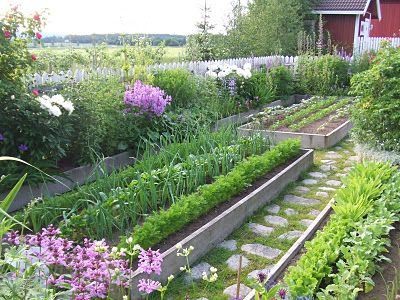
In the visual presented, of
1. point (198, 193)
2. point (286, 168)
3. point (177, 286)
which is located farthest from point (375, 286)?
point (286, 168)

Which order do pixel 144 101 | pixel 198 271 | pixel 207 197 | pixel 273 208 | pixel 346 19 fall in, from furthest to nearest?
pixel 346 19 → pixel 144 101 → pixel 273 208 → pixel 207 197 → pixel 198 271

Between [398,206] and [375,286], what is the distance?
4.05ft

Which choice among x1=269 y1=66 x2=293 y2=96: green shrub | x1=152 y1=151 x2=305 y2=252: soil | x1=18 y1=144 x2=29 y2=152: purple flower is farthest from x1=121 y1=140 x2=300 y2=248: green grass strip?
x1=269 y1=66 x2=293 y2=96: green shrub

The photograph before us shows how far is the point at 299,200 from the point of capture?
568cm

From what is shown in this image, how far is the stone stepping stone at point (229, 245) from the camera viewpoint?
441 cm

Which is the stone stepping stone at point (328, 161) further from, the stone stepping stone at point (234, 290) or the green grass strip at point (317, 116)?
the stone stepping stone at point (234, 290)

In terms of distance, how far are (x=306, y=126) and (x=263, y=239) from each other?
4.92 metres

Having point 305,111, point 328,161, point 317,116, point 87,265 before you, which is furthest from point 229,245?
point 305,111

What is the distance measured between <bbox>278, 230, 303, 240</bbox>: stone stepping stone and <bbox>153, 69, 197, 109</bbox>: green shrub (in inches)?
168

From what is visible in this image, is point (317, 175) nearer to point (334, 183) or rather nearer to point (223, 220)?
point (334, 183)

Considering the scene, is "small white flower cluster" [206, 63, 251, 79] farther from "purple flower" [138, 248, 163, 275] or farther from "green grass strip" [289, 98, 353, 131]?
"purple flower" [138, 248, 163, 275]

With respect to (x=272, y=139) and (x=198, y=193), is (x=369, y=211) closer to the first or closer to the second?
(x=198, y=193)

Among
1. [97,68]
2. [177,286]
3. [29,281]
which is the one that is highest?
[97,68]

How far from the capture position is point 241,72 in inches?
428
